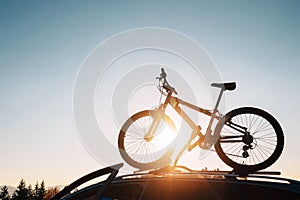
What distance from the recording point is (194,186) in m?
2.60

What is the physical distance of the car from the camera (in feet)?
7.72

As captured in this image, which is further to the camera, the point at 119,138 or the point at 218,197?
the point at 119,138

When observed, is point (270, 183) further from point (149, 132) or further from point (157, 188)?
point (149, 132)

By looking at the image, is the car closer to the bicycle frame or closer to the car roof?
the car roof

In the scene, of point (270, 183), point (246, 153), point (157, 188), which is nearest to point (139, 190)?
point (157, 188)

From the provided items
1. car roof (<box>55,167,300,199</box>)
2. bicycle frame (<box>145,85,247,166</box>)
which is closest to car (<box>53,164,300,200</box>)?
car roof (<box>55,167,300,199</box>)

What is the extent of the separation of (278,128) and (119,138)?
256 cm

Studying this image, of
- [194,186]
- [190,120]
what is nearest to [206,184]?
[194,186]

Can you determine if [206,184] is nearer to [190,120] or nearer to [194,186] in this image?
[194,186]

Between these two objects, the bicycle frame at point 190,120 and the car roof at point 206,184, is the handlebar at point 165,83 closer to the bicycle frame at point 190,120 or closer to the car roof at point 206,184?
the bicycle frame at point 190,120

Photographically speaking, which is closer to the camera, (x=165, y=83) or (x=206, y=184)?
(x=206, y=184)

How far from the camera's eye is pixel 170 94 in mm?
5805

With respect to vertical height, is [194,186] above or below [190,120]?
below

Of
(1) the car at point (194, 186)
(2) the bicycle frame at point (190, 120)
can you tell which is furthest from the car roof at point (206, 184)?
(2) the bicycle frame at point (190, 120)
